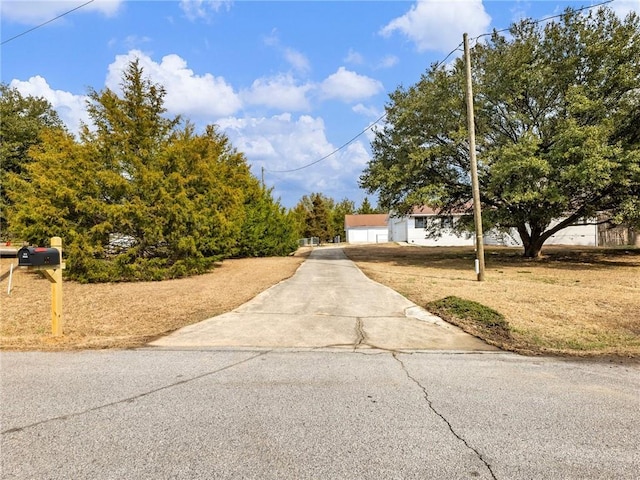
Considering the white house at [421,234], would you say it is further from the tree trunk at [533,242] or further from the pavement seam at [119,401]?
the pavement seam at [119,401]

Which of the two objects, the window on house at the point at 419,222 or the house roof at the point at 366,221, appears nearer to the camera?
the window on house at the point at 419,222

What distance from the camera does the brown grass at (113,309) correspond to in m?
6.37

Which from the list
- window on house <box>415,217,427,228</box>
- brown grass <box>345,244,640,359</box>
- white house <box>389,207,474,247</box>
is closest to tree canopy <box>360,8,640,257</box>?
brown grass <box>345,244,640,359</box>

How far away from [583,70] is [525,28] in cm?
325

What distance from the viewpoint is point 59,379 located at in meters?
4.39

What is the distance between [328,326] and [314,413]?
148 inches

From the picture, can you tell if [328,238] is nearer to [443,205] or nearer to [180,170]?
[443,205]

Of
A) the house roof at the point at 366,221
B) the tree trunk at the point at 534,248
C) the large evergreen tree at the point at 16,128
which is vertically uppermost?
the large evergreen tree at the point at 16,128

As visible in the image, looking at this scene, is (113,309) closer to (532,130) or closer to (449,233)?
(532,130)

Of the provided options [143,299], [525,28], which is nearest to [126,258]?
[143,299]

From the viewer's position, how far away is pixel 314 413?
11.5 feet

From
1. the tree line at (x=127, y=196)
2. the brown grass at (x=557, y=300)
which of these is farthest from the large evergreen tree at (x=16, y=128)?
the brown grass at (x=557, y=300)

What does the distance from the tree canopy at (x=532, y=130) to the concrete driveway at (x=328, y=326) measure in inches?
363

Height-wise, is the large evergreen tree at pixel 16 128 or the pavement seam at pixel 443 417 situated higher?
the large evergreen tree at pixel 16 128
